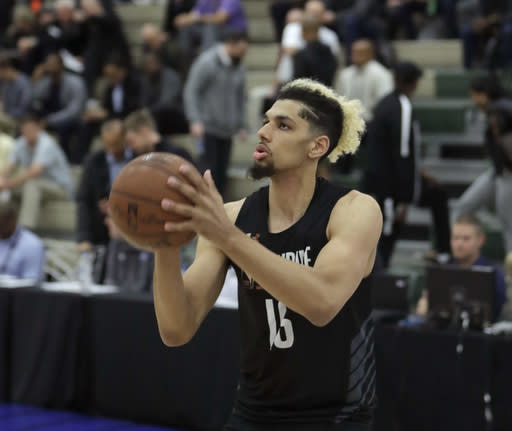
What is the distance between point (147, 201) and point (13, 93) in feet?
35.0

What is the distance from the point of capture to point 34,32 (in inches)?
563

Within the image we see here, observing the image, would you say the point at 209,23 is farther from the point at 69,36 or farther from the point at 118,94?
the point at 69,36

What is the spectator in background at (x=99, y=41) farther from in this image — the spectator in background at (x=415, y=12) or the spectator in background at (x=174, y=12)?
the spectator in background at (x=415, y=12)

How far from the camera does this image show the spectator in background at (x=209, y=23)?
38.9ft

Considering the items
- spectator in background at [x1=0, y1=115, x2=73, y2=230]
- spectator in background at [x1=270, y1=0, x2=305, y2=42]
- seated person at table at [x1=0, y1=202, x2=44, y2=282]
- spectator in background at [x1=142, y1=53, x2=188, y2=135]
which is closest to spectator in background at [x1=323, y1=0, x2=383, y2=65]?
spectator in background at [x1=270, y1=0, x2=305, y2=42]

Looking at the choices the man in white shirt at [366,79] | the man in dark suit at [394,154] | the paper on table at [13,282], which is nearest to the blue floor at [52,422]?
the paper on table at [13,282]

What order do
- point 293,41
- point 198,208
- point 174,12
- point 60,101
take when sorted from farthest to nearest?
point 174,12, point 60,101, point 293,41, point 198,208

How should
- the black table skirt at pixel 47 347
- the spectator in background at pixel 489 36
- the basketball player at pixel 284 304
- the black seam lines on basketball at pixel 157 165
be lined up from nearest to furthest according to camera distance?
the black seam lines on basketball at pixel 157 165 → the basketball player at pixel 284 304 → the black table skirt at pixel 47 347 → the spectator in background at pixel 489 36

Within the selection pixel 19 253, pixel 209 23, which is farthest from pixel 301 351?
pixel 209 23

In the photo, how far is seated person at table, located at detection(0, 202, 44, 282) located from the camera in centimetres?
809

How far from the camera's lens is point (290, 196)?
10.1 feet

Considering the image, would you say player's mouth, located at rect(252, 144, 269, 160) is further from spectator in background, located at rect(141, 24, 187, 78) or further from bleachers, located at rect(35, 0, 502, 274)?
spectator in background, located at rect(141, 24, 187, 78)

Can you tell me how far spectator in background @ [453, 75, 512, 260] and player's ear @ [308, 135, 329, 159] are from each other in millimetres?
5123

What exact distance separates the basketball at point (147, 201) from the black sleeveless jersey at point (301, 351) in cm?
54
